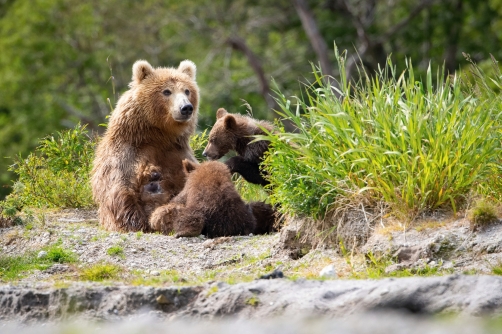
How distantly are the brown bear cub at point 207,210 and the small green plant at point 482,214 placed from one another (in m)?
3.06

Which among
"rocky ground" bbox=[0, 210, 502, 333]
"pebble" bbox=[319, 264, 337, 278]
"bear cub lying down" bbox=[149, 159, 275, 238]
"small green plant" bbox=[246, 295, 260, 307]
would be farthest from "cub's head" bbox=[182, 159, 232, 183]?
"small green plant" bbox=[246, 295, 260, 307]

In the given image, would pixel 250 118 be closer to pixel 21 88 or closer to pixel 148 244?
pixel 148 244

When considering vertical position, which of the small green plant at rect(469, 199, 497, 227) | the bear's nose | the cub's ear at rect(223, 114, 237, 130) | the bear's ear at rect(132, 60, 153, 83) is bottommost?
the small green plant at rect(469, 199, 497, 227)

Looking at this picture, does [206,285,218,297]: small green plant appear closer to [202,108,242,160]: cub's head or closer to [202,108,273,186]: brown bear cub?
[202,108,273,186]: brown bear cub

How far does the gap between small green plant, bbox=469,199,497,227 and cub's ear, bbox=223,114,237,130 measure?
14.1 ft

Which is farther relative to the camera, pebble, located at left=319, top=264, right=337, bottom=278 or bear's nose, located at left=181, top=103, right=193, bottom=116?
bear's nose, located at left=181, top=103, right=193, bottom=116

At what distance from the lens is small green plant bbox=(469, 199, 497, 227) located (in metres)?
7.09

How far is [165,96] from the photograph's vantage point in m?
10.8

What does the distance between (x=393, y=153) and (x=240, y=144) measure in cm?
381

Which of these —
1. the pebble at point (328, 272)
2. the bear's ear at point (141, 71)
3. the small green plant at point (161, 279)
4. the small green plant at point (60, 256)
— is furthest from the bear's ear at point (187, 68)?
the pebble at point (328, 272)

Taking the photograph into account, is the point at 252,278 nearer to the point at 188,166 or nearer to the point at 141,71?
the point at 188,166

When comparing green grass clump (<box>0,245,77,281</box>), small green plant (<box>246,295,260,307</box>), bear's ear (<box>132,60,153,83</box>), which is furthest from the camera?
bear's ear (<box>132,60,153,83</box>)

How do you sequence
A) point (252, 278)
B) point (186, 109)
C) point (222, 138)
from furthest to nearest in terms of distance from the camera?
point (222, 138) → point (186, 109) → point (252, 278)

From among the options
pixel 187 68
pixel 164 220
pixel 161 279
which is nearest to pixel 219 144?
pixel 187 68
